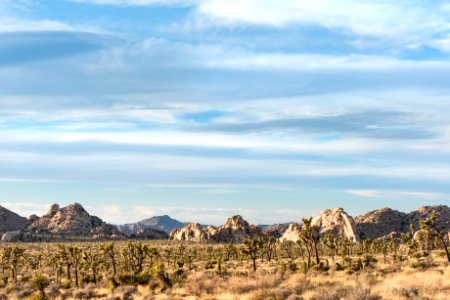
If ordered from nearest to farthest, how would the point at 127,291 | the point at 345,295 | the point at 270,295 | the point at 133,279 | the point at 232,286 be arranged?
1. the point at 345,295
2. the point at 270,295
3. the point at 232,286
4. the point at 127,291
5. the point at 133,279

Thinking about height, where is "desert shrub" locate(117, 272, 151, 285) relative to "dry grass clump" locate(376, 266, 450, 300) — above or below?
below

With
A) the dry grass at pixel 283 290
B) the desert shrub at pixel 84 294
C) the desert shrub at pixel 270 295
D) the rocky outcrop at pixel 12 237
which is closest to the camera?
the dry grass at pixel 283 290

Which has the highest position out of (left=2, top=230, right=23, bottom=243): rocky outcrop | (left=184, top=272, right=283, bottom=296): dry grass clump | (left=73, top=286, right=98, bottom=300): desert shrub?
(left=2, top=230, right=23, bottom=243): rocky outcrop

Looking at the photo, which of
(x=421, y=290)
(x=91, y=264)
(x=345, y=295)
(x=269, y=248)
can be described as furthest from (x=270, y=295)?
(x=269, y=248)

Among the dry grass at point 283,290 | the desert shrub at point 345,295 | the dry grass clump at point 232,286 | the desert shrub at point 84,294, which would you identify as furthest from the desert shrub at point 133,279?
the desert shrub at point 345,295

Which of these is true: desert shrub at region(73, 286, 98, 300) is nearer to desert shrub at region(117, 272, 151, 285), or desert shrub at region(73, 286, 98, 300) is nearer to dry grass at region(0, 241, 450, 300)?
dry grass at region(0, 241, 450, 300)

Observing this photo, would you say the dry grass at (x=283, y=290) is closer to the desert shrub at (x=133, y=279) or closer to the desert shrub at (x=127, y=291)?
the desert shrub at (x=127, y=291)

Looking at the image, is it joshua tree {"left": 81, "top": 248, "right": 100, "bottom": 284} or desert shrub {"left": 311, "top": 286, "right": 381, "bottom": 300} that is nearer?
desert shrub {"left": 311, "top": 286, "right": 381, "bottom": 300}

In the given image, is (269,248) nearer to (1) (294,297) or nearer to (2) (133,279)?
(2) (133,279)

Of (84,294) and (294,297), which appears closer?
(294,297)

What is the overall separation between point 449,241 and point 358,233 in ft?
216

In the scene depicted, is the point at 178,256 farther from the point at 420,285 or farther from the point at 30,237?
the point at 30,237

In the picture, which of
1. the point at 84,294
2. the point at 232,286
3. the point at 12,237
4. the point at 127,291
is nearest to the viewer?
the point at 232,286

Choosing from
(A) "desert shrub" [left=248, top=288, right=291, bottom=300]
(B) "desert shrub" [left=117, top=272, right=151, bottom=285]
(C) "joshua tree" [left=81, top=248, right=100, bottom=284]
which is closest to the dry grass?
(A) "desert shrub" [left=248, top=288, right=291, bottom=300]
